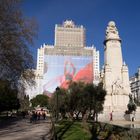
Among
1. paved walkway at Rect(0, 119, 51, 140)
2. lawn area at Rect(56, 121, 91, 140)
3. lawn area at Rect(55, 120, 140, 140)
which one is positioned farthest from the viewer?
paved walkway at Rect(0, 119, 51, 140)

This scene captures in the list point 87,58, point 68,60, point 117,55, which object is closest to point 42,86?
point 68,60

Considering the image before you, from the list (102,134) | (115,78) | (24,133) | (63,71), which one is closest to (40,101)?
(63,71)

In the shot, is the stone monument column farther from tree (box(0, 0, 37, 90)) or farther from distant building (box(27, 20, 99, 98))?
distant building (box(27, 20, 99, 98))

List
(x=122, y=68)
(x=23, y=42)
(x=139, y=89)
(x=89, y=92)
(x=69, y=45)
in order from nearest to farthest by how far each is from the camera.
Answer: (x=23, y=42)
(x=89, y=92)
(x=122, y=68)
(x=139, y=89)
(x=69, y=45)

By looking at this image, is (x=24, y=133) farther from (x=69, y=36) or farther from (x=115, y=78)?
(x=69, y=36)

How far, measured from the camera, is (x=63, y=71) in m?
161

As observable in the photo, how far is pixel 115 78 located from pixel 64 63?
342 feet

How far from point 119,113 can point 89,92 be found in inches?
508

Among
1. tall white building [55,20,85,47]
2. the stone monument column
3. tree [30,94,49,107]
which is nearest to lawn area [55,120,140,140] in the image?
the stone monument column

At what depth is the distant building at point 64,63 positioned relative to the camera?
528 feet

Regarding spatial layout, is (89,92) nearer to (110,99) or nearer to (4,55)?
(110,99)

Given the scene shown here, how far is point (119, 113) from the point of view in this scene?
186 ft

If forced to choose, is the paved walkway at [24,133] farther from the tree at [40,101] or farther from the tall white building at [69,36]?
the tall white building at [69,36]

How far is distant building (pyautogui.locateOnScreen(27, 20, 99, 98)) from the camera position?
161 meters
